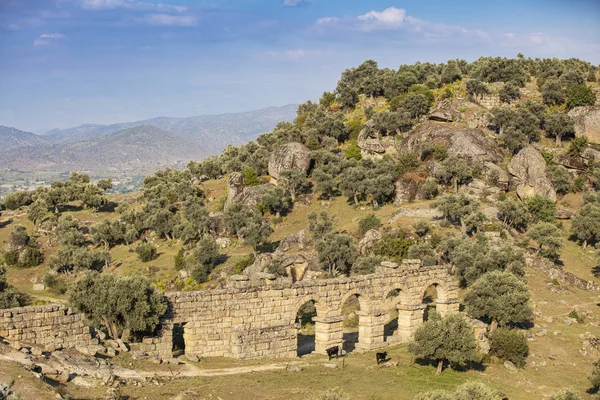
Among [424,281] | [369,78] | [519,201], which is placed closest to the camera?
[424,281]

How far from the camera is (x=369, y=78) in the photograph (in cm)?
10088

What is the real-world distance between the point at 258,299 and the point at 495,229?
106 feet

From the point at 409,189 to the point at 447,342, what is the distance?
143 feet

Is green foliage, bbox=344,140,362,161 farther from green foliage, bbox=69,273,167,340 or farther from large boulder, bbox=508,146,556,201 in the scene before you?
green foliage, bbox=69,273,167,340

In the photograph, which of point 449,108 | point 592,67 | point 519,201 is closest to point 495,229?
point 519,201

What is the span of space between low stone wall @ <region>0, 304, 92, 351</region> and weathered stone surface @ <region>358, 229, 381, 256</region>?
3236 centimetres

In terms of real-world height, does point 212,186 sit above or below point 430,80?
below

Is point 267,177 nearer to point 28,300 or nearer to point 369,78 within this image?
point 369,78

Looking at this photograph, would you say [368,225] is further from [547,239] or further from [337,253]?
[547,239]

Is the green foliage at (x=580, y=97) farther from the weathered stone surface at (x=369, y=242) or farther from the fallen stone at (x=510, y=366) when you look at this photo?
the fallen stone at (x=510, y=366)

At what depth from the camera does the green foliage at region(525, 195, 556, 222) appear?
60.6 m

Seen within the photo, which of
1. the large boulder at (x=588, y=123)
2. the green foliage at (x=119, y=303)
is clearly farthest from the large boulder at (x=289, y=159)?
the green foliage at (x=119, y=303)

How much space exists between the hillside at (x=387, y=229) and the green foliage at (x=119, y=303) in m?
0.88

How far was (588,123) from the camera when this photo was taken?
76.5m
